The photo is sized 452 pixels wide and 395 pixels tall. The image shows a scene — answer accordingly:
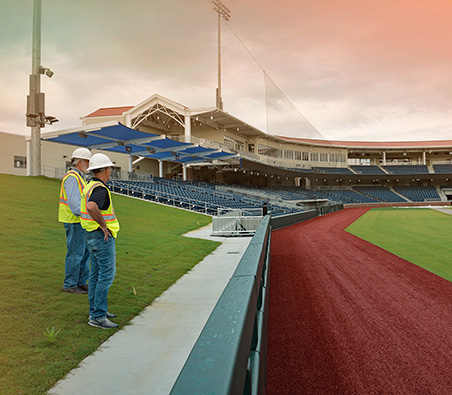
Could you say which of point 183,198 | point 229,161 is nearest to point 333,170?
point 229,161

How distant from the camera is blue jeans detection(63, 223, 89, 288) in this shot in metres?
4.97

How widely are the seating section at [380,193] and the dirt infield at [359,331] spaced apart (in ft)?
194

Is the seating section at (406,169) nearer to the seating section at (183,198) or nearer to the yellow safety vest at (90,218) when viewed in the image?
the seating section at (183,198)

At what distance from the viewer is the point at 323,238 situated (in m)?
14.8

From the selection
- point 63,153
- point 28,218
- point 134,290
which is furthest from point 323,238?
point 63,153

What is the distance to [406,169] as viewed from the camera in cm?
6700

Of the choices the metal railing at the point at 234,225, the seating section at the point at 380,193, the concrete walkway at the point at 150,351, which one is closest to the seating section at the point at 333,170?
the seating section at the point at 380,193

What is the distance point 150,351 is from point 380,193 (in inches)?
2684

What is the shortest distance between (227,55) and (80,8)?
32545 mm

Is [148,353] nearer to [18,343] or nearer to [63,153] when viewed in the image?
[18,343]

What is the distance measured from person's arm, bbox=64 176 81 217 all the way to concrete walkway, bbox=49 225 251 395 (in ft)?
6.08

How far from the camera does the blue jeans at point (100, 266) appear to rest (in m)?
4.00

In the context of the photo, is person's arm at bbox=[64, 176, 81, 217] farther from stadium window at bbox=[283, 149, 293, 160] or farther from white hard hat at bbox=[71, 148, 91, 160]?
stadium window at bbox=[283, 149, 293, 160]

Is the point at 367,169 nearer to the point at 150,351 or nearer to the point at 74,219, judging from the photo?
the point at 74,219
